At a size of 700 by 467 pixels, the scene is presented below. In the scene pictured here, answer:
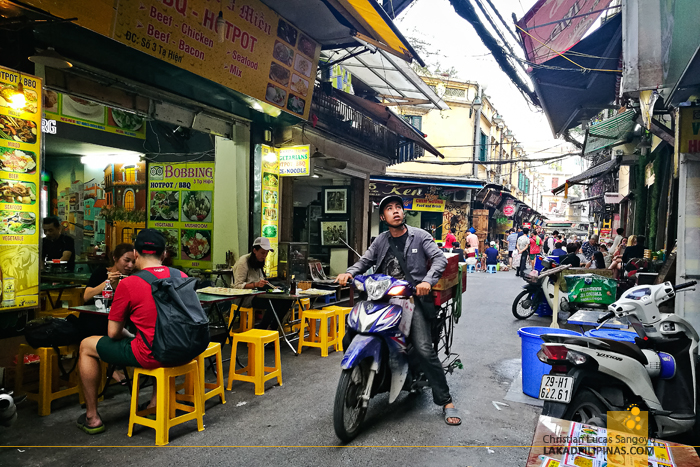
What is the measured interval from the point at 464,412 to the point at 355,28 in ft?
17.9

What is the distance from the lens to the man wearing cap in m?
6.30

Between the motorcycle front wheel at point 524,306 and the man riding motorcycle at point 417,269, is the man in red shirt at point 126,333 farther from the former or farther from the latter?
the motorcycle front wheel at point 524,306

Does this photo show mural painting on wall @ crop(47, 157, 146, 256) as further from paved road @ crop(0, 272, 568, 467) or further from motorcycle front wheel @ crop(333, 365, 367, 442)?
motorcycle front wheel @ crop(333, 365, 367, 442)

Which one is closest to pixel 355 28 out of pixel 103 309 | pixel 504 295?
pixel 103 309

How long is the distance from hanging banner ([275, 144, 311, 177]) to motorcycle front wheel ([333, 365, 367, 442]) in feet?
18.0

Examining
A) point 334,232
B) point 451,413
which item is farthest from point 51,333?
point 334,232

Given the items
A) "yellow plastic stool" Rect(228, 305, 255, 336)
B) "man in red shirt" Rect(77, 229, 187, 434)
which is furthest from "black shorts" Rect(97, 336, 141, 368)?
"yellow plastic stool" Rect(228, 305, 255, 336)

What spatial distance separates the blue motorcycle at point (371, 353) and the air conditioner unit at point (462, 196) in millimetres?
21900

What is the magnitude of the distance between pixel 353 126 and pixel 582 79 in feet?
17.6

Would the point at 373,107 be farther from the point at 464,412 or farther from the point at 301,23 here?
the point at 464,412

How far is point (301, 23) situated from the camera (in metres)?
7.34

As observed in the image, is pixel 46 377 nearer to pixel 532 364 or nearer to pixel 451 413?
pixel 451 413

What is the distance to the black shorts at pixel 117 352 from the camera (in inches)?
143

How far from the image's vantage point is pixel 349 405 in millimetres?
3688
